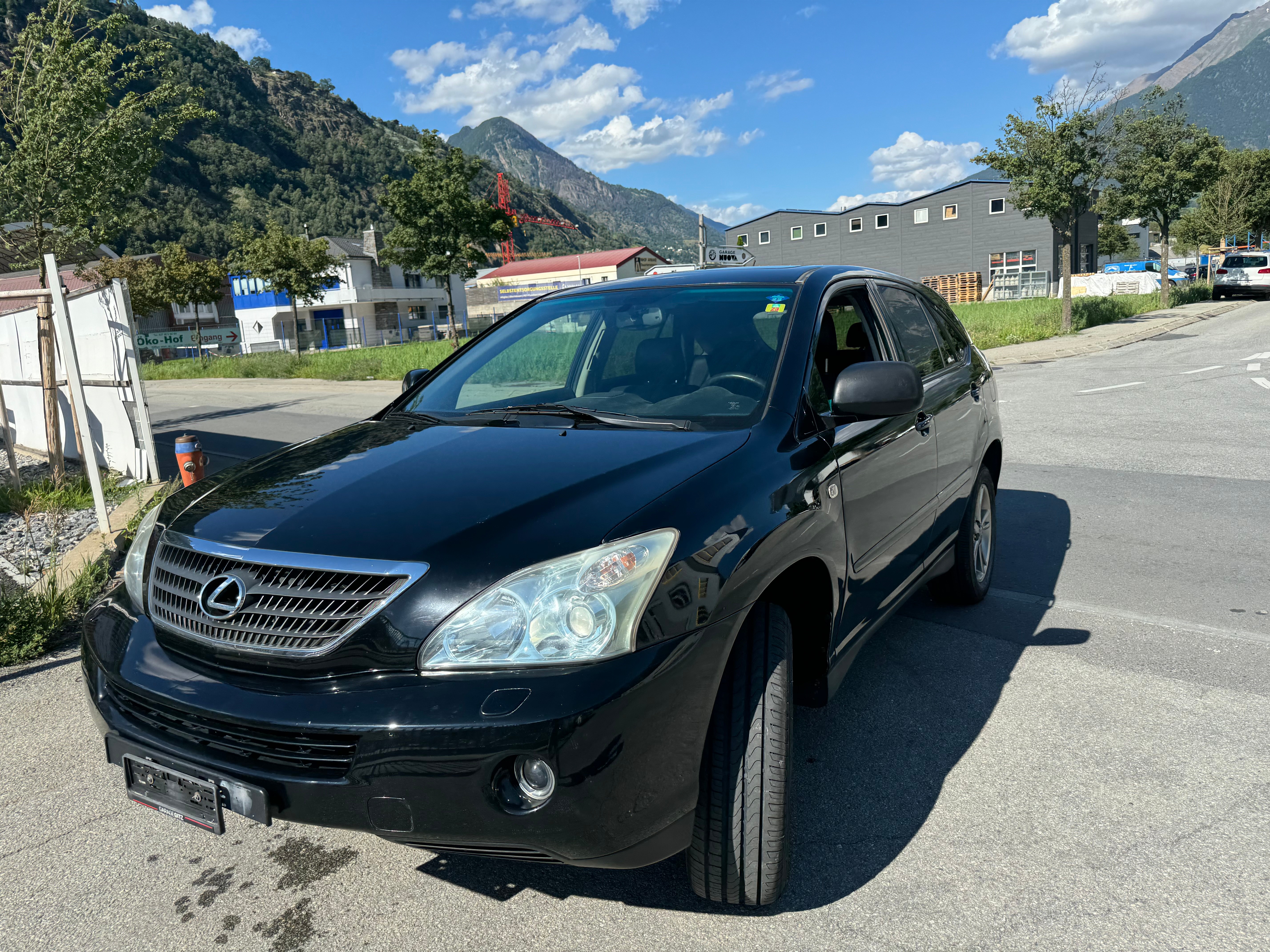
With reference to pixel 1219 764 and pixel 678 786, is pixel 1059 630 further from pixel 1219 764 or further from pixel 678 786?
pixel 678 786

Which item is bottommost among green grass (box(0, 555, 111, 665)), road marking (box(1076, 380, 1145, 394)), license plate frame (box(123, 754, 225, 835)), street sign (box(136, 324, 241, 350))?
road marking (box(1076, 380, 1145, 394))

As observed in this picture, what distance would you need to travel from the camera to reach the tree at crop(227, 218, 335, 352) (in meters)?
45.3

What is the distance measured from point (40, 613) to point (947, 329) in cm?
488

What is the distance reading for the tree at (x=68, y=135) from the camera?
9.60 m

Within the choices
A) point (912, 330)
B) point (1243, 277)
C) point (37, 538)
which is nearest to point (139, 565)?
point (912, 330)

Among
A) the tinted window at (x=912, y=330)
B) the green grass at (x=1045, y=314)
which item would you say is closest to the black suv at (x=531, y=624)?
the tinted window at (x=912, y=330)

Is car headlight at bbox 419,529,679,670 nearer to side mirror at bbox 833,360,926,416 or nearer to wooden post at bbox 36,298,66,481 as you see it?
side mirror at bbox 833,360,926,416

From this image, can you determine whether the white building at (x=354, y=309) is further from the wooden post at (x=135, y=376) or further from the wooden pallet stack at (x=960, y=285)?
the wooden post at (x=135, y=376)

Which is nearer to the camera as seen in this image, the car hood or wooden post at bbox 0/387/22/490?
the car hood

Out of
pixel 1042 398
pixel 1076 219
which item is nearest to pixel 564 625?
pixel 1042 398

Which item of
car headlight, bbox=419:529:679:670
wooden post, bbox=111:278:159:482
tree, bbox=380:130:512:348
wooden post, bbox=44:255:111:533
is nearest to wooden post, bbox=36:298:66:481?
wooden post, bbox=111:278:159:482

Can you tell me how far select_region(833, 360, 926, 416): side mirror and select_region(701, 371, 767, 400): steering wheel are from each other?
0.23 meters

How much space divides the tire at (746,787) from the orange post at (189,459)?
5.63m

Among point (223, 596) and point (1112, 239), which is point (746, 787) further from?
point (1112, 239)
